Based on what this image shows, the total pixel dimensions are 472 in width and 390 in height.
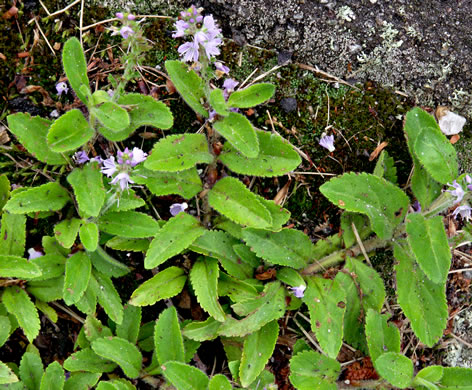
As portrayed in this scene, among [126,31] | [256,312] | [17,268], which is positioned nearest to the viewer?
[126,31]

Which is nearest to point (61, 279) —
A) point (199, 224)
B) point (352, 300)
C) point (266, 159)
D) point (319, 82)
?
point (199, 224)

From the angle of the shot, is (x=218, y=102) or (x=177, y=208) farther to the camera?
(x=177, y=208)

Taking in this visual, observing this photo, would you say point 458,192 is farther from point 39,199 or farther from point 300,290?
point 39,199

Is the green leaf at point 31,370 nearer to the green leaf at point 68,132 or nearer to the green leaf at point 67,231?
the green leaf at point 67,231

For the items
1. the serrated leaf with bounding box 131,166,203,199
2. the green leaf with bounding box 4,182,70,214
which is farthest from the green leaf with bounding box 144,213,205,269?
the green leaf with bounding box 4,182,70,214

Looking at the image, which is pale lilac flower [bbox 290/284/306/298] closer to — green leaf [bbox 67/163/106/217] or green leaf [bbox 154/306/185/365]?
green leaf [bbox 154/306/185/365]

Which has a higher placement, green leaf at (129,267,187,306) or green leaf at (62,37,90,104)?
green leaf at (62,37,90,104)

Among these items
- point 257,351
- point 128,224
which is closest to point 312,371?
point 257,351
